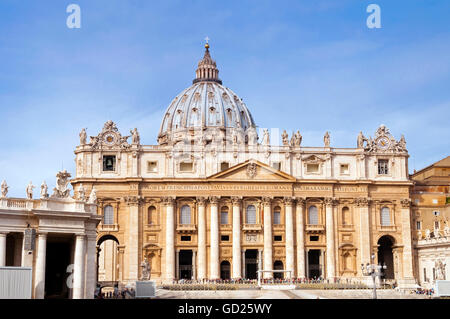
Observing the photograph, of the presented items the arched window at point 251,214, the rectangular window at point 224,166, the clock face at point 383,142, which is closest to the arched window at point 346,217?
the clock face at point 383,142

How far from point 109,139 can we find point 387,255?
39.4 meters

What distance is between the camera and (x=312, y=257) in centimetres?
8994

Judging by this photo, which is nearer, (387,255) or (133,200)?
(133,200)

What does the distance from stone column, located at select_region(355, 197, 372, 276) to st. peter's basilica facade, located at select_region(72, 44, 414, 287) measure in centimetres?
12

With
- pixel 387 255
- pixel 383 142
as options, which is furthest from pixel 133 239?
pixel 383 142

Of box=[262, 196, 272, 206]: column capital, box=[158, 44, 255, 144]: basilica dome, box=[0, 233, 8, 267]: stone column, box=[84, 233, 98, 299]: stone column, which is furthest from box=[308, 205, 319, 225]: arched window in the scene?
box=[0, 233, 8, 267]: stone column

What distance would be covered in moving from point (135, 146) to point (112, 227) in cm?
1026

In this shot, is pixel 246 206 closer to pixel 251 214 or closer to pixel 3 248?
pixel 251 214

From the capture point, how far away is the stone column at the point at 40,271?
4569 centimetres

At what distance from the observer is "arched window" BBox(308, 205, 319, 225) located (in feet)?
290

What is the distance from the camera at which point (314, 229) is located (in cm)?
8738

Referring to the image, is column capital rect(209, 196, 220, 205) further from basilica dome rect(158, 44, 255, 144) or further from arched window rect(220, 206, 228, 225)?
basilica dome rect(158, 44, 255, 144)
